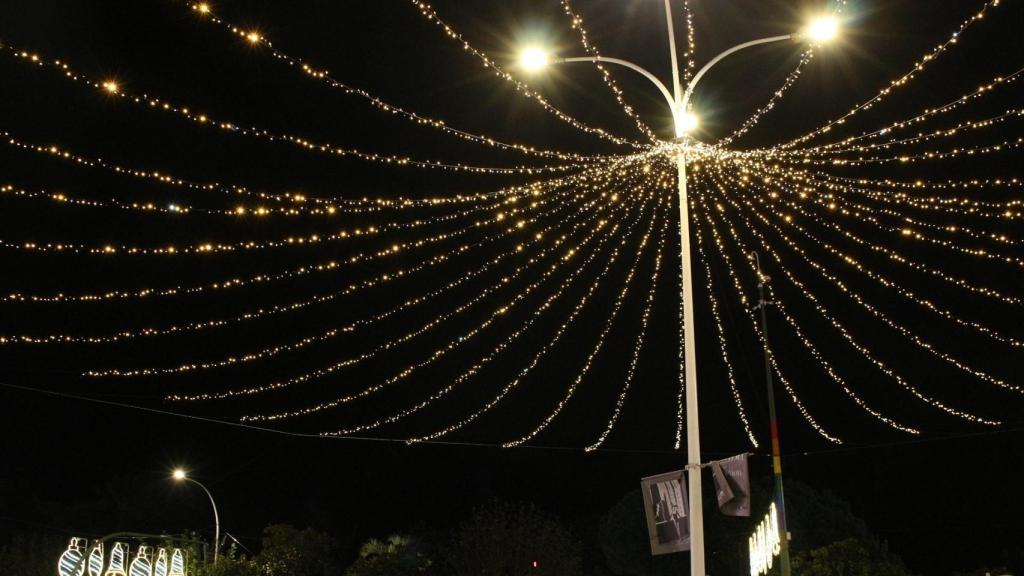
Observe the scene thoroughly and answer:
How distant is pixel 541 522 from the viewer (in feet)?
159

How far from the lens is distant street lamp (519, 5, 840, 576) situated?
1212 centimetres

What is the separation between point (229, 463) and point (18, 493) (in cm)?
794

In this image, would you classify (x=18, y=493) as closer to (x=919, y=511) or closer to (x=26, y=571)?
(x=26, y=571)

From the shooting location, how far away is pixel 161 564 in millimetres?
34719

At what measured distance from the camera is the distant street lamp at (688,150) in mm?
12120

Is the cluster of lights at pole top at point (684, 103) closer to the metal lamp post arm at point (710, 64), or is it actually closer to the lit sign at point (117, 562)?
the metal lamp post arm at point (710, 64)

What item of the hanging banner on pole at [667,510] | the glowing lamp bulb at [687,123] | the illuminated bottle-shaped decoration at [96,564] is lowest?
the hanging banner on pole at [667,510]

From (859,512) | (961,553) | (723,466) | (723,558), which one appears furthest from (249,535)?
(723,466)

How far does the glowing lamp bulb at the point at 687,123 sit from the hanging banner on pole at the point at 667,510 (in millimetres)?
4470

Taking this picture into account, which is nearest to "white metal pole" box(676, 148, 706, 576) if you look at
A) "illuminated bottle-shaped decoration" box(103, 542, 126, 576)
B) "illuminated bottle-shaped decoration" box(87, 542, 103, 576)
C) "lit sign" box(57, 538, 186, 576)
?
"lit sign" box(57, 538, 186, 576)

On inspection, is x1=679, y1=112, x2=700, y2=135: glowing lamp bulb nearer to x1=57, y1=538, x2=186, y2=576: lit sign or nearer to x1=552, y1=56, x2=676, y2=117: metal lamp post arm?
x1=552, y1=56, x2=676, y2=117: metal lamp post arm

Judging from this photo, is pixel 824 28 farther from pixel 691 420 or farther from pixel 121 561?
pixel 121 561

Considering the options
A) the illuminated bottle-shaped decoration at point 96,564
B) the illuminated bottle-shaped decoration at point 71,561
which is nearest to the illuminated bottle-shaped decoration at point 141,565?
the illuminated bottle-shaped decoration at point 96,564

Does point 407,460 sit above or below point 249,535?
above
